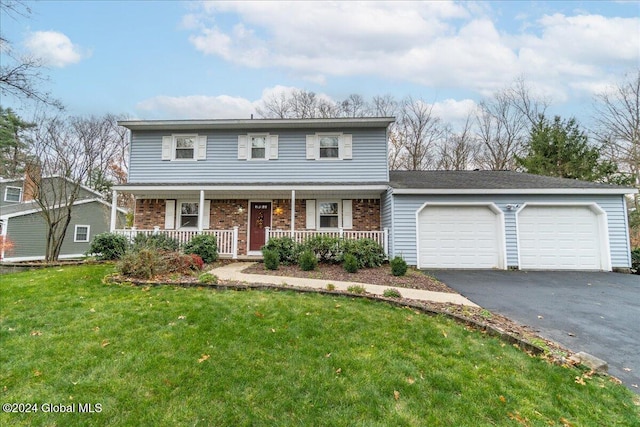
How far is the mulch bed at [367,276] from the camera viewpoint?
7043mm

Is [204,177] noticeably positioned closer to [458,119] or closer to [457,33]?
[457,33]

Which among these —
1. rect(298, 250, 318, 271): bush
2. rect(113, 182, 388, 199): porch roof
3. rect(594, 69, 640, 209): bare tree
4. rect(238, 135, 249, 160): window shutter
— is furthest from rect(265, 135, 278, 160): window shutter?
rect(594, 69, 640, 209): bare tree

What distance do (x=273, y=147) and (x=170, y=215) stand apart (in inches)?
196

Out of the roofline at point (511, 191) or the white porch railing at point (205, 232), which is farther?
the white porch railing at point (205, 232)

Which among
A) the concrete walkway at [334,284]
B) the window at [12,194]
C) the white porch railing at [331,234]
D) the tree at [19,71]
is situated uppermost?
the tree at [19,71]

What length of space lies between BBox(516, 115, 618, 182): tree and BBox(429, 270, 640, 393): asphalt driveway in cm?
1154

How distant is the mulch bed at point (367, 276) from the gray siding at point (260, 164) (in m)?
4.07

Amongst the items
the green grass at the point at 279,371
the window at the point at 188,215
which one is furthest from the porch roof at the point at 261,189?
the green grass at the point at 279,371

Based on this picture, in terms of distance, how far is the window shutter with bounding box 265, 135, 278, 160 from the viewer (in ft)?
38.8

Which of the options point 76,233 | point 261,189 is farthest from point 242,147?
point 76,233

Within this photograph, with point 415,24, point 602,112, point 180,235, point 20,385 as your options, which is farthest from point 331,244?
point 602,112

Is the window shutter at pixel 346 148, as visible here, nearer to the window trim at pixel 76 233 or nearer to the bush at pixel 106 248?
the bush at pixel 106 248

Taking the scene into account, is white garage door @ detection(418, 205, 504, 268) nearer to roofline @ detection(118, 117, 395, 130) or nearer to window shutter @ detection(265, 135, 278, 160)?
roofline @ detection(118, 117, 395, 130)

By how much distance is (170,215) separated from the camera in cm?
1209
